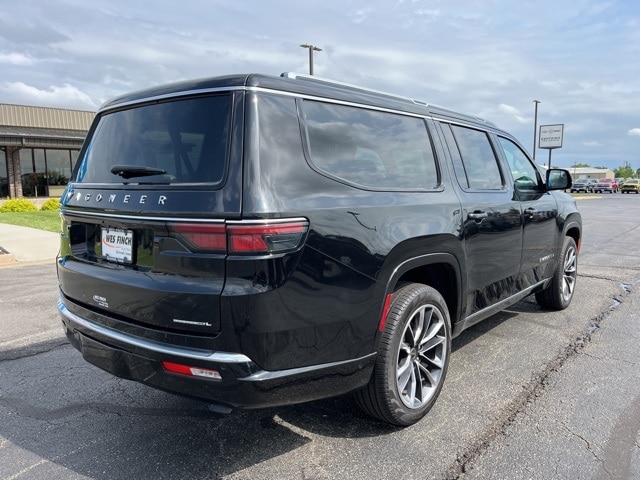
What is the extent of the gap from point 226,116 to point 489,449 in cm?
233

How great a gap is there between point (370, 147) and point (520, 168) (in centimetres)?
239

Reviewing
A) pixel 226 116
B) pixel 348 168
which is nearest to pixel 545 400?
pixel 348 168

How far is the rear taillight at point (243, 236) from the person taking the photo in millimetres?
2266

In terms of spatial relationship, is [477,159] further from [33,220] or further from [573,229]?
[33,220]

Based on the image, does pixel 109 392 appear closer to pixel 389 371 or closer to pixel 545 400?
pixel 389 371

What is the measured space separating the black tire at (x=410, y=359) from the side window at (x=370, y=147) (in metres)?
0.71

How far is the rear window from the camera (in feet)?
8.07

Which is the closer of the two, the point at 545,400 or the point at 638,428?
the point at 638,428

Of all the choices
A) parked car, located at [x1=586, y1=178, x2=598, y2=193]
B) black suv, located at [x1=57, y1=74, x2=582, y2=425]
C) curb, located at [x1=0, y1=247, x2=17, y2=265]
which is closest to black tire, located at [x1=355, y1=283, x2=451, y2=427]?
black suv, located at [x1=57, y1=74, x2=582, y2=425]

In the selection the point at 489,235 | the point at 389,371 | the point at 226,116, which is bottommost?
the point at 389,371

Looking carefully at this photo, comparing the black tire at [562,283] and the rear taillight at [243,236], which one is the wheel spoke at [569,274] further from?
the rear taillight at [243,236]

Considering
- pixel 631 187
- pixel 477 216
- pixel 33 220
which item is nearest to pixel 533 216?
pixel 477 216

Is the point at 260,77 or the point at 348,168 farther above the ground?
Answer: the point at 260,77

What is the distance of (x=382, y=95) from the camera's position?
3.34m
